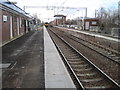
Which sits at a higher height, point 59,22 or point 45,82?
point 59,22

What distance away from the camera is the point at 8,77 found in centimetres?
637

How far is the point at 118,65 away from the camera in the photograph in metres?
8.91

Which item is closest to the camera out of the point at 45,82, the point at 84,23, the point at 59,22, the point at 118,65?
the point at 45,82

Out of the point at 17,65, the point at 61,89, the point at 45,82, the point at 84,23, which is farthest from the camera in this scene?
the point at 84,23

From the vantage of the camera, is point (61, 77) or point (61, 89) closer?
point (61, 89)

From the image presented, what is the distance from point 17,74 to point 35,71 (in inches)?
33.7

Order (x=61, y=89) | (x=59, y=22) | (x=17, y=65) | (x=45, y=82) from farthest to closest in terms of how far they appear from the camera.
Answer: (x=59, y=22) → (x=17, y=65) → (x=45, y=82) → (x=61, y=89)

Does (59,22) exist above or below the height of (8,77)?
above

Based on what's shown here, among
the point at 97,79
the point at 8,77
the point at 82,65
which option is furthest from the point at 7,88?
the point at 82,65

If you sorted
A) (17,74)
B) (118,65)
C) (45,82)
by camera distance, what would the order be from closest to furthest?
(45,82)
(17,74)
(118,65)

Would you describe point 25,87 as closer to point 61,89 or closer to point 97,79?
point 61,89

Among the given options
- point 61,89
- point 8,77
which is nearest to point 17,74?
point 8,77

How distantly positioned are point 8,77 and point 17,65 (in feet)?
6.16

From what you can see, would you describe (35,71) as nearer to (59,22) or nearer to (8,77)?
(8,77)
